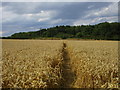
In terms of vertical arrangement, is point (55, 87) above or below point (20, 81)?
below

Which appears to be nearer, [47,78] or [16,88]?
[16,88]

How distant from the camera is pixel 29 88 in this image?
384 cm

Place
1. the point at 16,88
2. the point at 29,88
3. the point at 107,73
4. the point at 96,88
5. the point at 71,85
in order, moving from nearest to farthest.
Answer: the point at 16,88 → the point at 29,88 → the point at 96,88 → the point at 107,73 → the point at 71,85

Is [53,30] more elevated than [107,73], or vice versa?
[53,30]

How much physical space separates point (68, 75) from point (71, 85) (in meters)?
1.35

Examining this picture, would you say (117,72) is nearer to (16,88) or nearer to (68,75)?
(68,75)

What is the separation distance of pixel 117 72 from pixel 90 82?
3.71 feet

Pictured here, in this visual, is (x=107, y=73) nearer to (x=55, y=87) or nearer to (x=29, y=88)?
(x=55, y=87)

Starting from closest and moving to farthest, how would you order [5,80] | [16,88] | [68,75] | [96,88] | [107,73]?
[16,88]
[5,80]
[96,88]
[107,73]
[68,75]

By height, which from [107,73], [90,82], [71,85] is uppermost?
[107,73]

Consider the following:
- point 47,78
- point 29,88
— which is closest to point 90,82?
point 47,78

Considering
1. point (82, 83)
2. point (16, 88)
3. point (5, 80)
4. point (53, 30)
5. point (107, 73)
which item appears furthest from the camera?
point (53, 30)

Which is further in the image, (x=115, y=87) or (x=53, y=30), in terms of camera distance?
(x=53, y=30)

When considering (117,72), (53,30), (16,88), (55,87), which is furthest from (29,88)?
(53,30)
